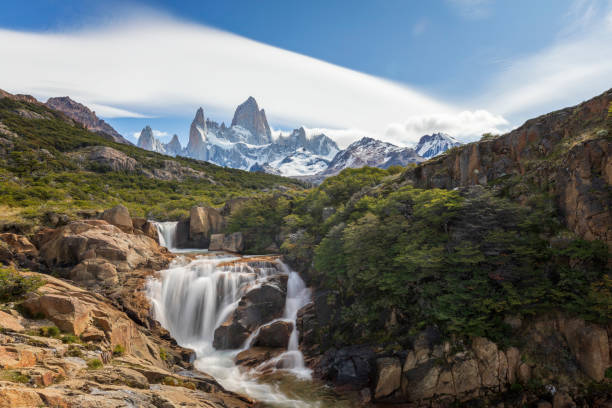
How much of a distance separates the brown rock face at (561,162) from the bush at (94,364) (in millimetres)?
21110

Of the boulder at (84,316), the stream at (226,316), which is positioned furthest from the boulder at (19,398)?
the stream at (226,316)

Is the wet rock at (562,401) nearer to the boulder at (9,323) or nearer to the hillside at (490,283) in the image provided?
the hillside at (490,283)

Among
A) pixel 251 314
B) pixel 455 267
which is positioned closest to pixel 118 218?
pixel 251 314

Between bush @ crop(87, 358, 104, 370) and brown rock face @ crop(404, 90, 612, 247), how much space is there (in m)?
21.1

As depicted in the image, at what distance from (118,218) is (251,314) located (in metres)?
17.5

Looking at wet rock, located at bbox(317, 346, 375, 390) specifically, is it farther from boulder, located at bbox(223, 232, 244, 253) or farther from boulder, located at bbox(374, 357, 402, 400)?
boulder, located at bbox(223, 232, 244, 253)

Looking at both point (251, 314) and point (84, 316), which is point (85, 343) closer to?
point (84, 316)

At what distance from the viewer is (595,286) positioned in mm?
13641

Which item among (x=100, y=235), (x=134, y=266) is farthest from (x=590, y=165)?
(x=100, y=235)

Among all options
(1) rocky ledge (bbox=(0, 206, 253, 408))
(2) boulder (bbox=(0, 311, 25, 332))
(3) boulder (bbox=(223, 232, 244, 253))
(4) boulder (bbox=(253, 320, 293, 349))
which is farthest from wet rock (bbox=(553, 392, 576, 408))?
(3) boulder (bbox=(223, 232, 244, 253))

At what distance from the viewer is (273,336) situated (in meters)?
21.9

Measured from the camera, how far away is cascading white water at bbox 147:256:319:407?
19859mm

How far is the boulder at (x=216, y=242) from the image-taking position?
39844mm

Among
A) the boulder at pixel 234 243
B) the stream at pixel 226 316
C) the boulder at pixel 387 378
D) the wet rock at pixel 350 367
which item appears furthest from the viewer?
the boulder at pixel 234 243
